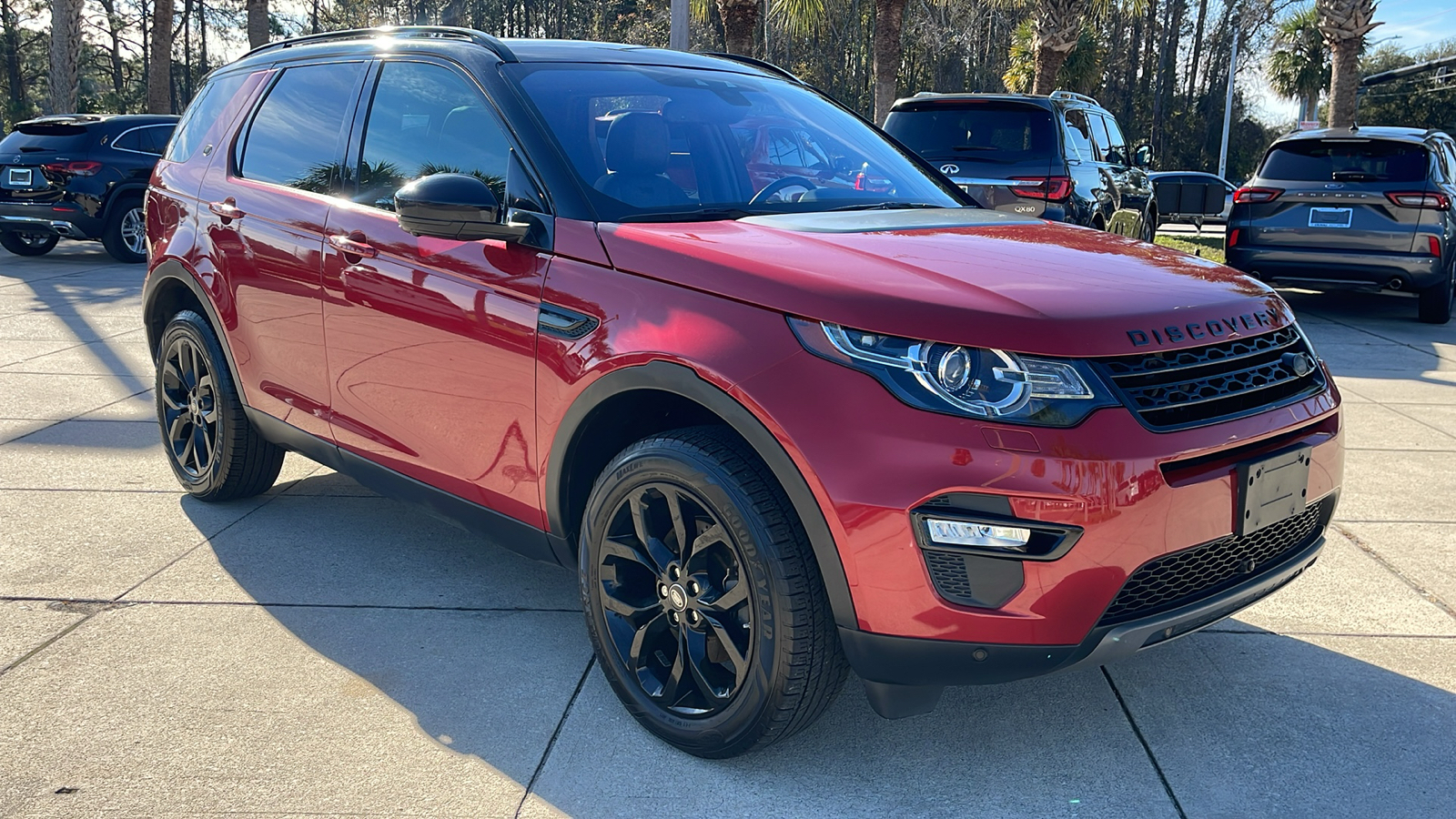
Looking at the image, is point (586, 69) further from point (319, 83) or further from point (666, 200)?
point (319, 83)

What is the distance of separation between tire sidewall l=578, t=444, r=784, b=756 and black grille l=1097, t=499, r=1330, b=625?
2.41ft

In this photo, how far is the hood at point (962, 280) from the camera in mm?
2455

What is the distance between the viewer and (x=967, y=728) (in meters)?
3.12

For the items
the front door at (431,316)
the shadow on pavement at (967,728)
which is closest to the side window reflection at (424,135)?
the front door at (431,316)

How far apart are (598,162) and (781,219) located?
0.54 m

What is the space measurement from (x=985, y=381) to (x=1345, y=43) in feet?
63.4

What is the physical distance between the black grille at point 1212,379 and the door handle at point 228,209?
10.7 ft

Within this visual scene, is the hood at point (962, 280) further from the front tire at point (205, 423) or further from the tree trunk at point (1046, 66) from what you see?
the tree trunk at point (1046, 66)

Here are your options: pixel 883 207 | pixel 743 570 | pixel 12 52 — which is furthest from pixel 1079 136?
pixel 12 52

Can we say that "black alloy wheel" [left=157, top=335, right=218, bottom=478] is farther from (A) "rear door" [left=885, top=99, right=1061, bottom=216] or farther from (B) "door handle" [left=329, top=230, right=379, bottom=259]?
(A) "rear door" [left=885, top=99, right=1061, bottom=216]

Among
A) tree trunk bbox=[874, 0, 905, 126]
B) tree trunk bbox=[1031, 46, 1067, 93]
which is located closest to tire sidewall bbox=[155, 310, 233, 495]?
tree trunk bbox=[874, 0, 905, 126]

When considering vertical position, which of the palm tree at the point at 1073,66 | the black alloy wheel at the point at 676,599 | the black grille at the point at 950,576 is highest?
the palm tree at the point at 1073,66

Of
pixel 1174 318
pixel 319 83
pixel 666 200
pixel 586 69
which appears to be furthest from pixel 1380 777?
pixel 319 83

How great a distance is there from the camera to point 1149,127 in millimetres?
50500
